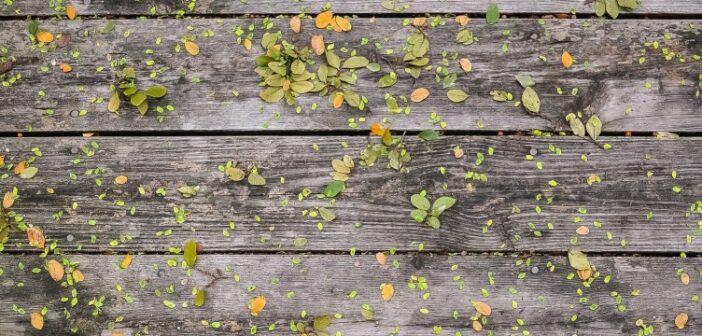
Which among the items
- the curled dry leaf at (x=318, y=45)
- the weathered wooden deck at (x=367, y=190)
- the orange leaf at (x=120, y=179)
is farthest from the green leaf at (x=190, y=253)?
the curled dry leaf at (x=318, y=45)

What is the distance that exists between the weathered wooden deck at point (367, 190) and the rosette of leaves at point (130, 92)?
0.02 meters

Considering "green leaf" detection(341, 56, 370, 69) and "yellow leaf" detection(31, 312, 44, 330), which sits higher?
"green leaf" detection(341, 56, 370, 69)

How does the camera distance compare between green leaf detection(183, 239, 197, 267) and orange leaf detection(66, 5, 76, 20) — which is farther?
orange leaf detection(66, 5, 76, 20)

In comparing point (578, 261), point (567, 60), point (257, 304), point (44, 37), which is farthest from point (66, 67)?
point (578, 261)

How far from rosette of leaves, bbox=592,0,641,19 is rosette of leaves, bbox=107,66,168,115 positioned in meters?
1.44

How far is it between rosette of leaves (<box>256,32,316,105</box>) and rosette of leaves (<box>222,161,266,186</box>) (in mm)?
230

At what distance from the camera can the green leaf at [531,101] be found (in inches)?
74.4

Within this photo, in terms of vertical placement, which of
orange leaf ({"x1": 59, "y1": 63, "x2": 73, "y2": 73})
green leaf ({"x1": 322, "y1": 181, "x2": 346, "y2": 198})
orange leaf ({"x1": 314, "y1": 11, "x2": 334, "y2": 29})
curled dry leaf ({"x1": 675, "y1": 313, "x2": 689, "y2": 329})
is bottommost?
curled dry leaf ({"x1": 675, "y1": 313, "x2": 689, "y2": 329})

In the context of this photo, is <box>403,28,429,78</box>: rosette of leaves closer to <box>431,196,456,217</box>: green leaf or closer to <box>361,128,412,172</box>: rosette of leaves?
<box>361,128,412,172</box>: rosette of leaves

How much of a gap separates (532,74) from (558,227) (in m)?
0.50

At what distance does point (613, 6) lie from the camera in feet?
6.37

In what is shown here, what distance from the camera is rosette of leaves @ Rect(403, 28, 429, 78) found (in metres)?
1.91

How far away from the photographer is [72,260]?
1892mm

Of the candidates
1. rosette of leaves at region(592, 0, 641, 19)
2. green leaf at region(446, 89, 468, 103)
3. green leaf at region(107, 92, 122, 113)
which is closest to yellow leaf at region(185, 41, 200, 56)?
green leaf at region(107, 92, 122, 113)
